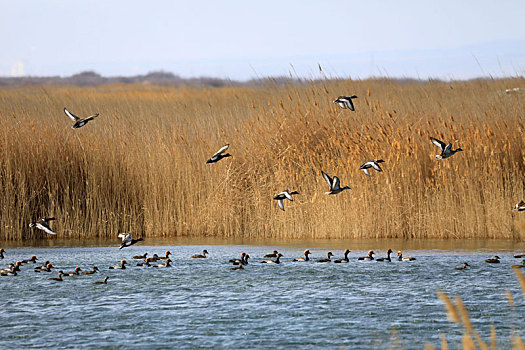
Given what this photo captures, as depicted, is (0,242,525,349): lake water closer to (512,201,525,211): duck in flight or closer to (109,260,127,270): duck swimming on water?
(109,260,127,270): duck swimming on water

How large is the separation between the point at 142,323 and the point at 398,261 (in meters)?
4.70

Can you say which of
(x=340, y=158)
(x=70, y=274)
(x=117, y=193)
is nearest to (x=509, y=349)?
(x=70, y=274)

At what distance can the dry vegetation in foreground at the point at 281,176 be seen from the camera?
44.9 ft

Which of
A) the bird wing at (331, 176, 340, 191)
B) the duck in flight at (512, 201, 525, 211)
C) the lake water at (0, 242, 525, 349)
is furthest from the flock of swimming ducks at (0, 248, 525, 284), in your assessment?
the duck in flight at (512, 201, 525, 211)

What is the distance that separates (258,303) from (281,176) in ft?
19.4

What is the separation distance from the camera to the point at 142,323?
7.72m

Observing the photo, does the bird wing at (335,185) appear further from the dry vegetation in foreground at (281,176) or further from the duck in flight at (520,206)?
the duck in flight at (520,206)

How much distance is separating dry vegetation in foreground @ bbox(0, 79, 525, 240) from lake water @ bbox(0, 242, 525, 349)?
1631 mm

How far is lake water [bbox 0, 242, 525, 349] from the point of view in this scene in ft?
22.9

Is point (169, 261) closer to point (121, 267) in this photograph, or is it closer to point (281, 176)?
point (121, 267)

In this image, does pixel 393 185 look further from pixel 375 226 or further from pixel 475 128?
pixel 475 128

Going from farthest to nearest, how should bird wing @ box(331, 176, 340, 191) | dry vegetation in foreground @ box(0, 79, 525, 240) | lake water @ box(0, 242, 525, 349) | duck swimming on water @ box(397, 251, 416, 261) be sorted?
dry vegetation in foreground @ box(0, 79, 525, 240)
bird wing @ box(331, 176, 340, 191)
duck swimming on water @ box(397, 251, 416, 261)
lake water @ box(0, 242, 525, 349)

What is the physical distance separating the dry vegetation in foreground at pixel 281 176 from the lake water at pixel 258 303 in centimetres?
163

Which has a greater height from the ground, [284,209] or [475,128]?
[475,128]
